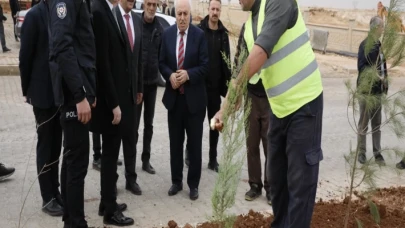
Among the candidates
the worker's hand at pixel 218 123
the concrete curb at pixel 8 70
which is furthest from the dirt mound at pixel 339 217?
the concrete curb at pixel 8 70

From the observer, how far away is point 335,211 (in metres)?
4.82

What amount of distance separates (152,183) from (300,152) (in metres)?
2.69

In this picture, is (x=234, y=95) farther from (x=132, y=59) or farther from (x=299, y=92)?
(x=132, y=59)

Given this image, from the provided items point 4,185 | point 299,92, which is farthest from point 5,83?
point 299,92

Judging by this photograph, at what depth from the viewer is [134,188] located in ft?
18.3

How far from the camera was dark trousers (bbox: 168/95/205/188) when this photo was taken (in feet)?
17.8

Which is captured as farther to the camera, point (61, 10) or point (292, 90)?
point (61, 10)

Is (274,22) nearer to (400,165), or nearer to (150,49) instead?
(150,49)

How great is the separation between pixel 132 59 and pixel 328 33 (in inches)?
641

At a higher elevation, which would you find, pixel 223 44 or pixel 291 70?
pixel 291 70

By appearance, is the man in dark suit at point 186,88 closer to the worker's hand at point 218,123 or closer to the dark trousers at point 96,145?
the dark trousers at point 96,145

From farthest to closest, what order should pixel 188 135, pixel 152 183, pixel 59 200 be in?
pixel 152 183, pixel 188 135, pixel 59 200

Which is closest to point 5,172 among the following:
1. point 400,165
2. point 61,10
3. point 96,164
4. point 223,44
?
point 96,164

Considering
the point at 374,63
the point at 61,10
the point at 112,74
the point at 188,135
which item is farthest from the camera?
the point at 188,135
